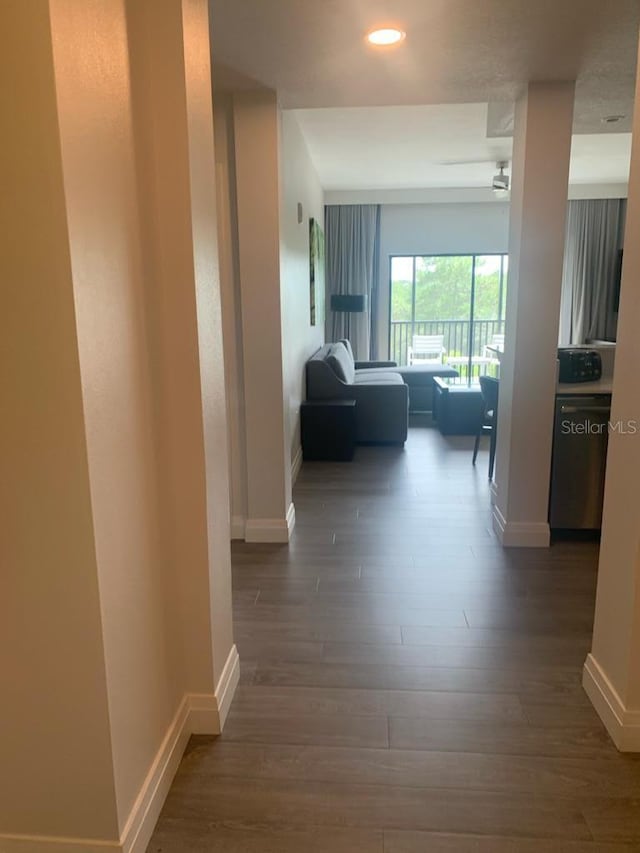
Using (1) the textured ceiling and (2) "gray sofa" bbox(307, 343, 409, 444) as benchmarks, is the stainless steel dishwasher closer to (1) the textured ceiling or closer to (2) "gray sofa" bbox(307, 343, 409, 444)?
(1) the textured ceiling

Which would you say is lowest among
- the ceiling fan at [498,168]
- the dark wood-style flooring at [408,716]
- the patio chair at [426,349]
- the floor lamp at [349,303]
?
the dark wood-style flooring at [408,716]

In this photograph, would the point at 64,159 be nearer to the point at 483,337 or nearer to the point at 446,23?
the point at 446,23

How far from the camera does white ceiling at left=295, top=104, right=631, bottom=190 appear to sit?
4.76 metres

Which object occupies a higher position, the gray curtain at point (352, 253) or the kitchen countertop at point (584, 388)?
the gray curtain at point (352, 253)

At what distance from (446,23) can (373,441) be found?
3851 mm

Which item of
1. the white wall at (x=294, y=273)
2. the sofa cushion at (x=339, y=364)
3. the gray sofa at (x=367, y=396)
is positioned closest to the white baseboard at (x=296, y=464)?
the white wall at (x=294, y=273)

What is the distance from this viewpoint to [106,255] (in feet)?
4.46

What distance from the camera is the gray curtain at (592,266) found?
8.05 metres

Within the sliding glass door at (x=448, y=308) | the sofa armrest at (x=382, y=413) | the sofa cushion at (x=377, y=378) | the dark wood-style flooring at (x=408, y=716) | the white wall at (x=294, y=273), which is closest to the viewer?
the dark wood-style flooring at (x=408, y=716)

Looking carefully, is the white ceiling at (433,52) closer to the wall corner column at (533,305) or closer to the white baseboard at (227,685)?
the wall corner column at (533,305)

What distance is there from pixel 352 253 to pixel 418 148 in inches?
102

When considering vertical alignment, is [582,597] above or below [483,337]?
below

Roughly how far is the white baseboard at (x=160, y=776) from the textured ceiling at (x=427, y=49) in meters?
2.43

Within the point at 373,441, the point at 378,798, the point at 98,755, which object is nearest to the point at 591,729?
the point at 378,798
